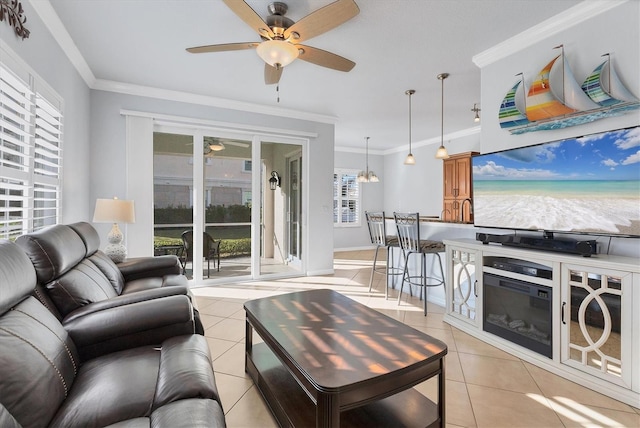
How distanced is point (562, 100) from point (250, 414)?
3161 mm

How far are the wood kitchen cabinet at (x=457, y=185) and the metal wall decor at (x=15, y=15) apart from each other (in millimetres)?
5713

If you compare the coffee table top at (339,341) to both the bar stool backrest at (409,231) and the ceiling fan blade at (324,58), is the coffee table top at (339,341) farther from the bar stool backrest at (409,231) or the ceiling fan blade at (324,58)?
the ceiling fan blade at (324,58)

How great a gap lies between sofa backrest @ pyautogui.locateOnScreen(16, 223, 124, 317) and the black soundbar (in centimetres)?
301

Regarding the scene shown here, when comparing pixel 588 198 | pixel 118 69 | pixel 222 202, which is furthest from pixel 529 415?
pixel 118 69

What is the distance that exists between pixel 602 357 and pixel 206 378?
7.94 feet

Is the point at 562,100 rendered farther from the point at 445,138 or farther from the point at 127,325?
the point at 445,138

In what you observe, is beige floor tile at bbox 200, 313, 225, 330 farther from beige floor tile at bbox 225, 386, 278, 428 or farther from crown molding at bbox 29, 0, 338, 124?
crown molding at bbox 29, 0, 338, 124

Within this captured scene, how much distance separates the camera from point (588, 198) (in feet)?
7.05

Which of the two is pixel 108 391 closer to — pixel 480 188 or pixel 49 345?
pixel 49 345

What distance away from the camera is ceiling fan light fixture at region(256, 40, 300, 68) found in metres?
2.09

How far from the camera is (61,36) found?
2674mm

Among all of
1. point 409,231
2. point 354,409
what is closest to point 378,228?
point 409,231

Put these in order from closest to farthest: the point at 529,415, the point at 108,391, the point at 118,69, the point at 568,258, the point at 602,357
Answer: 1. the point at 108,391
2. the point at 529,415
3. the point at 602,357
4. the point at 568,258
5. the point at 118,69

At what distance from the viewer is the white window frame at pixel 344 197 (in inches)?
314
